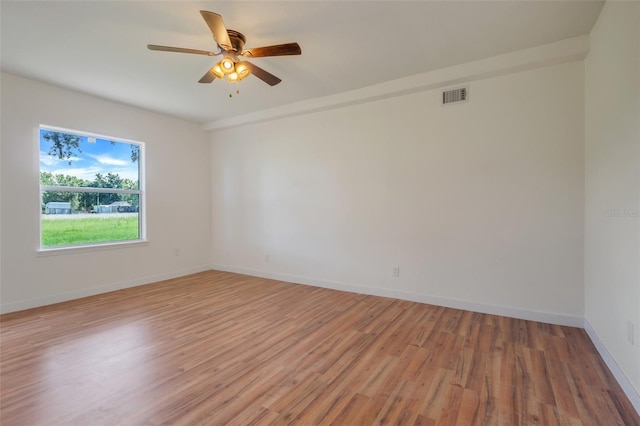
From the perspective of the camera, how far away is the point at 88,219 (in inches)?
167

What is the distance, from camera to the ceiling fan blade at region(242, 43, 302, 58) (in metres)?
2.40

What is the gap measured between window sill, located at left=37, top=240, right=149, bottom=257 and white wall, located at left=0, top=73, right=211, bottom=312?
→ 2.2 inches

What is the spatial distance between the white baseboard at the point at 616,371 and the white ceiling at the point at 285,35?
273 centimetres

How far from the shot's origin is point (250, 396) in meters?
1.90

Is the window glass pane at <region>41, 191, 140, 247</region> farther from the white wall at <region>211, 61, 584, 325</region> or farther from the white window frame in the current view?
the white wall at <region>211, 61, 584, 325</region>

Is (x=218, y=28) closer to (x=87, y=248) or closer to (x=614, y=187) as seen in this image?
(x=614, y=187)

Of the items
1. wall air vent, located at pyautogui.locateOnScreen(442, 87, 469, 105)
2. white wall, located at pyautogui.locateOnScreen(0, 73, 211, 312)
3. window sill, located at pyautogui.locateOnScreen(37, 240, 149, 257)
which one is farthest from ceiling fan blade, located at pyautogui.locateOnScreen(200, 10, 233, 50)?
window sill, located at pyautogui.locateOnScreen(37, 240, 149, 257)

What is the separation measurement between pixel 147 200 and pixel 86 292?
5.19 feet

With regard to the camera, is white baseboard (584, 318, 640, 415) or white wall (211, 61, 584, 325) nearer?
white baseboard (584, 318, 640, 415)

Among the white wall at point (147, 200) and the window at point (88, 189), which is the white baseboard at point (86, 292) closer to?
the white wall at point (147, 200)

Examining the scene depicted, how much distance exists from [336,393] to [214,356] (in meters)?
1.10

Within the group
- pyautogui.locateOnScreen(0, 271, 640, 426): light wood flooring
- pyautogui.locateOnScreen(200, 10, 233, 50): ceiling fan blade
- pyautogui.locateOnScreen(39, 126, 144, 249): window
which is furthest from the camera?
pyautogui.locateOnScreen(39, 126, 144, 249): window

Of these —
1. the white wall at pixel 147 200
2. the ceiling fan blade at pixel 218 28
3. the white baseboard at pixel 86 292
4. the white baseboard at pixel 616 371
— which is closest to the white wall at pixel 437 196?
the white baseboard at pixel 616 371

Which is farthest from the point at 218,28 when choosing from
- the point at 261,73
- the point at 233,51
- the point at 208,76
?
the point at 208,76
